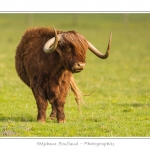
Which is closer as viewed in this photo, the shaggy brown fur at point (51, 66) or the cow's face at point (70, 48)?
the cow's face at point (70, 48)

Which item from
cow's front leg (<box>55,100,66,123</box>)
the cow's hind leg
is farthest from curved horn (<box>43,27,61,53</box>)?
cow's front leg (<box>55,100,66,123</box>)

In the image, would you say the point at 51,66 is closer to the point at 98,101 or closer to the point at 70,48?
the point at 70,48

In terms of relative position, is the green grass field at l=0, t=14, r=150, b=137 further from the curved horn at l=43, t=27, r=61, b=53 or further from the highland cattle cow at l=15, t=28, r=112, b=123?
the curved horn at l=43, t=27, r=61, b=53

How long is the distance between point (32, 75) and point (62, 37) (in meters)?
1.15

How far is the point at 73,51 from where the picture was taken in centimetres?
1009

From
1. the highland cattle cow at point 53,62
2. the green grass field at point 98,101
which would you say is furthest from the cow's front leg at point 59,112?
the green grass field at point 98,101

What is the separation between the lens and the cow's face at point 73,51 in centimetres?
998

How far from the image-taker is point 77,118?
11.5 metres

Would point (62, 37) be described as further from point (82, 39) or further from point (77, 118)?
point (77, 118)

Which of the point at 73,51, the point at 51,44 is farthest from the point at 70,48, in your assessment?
the point at 51,44

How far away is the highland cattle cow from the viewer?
1008 centimetres

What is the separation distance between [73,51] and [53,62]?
64 centimetres

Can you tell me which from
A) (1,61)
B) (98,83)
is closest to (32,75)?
(98,83)

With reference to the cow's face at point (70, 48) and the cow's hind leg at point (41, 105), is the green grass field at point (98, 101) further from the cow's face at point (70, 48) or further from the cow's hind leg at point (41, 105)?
the cow's face at point (70, 48)
